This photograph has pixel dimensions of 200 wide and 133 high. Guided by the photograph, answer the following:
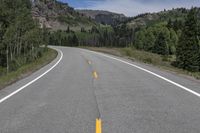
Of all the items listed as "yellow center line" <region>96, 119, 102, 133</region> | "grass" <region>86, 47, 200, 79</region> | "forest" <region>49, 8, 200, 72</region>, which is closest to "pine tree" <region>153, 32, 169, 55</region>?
"forest" <region>49, 8, 200, 72</region>

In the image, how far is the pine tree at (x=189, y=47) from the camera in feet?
158

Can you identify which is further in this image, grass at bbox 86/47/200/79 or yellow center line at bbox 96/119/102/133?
grass at bbox 86/47/200/79

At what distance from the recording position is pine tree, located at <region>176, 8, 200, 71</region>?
4809 cm

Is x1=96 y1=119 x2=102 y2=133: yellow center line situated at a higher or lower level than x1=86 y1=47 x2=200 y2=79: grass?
higher

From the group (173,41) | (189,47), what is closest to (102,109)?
(189,47)

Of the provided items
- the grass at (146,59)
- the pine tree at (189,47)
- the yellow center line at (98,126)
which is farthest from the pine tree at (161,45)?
the yellow center line at (98,126)

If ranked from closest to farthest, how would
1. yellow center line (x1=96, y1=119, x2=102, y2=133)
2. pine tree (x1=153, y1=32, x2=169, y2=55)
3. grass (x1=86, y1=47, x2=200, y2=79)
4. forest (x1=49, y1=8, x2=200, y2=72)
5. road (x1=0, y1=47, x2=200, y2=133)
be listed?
1. yellow center line (x1=96, y1=119, x2=102, y2=133)
2. road (x1=0, y1=47, x2=200, y2=133)
3. grass (x1=86, y1=47, x2=200, y2=79)
4. forest (x1=49, y1=8, x2=200, y2=72)
5. pine tree (x1=153, y1=32, x2=169, y2=55)

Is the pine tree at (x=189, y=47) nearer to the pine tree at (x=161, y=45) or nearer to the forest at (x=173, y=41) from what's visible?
the forest at (x=173, y=41)

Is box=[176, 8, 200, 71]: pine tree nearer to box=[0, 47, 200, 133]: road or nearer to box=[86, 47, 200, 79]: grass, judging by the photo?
box=[86, 47, 200, 79]: grass

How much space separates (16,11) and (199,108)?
39.6 metres

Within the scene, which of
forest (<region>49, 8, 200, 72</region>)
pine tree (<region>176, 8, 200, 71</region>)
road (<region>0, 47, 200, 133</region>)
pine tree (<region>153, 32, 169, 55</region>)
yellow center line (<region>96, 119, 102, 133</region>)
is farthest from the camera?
pine tree (<region>153, 32, 169, 55</region>)

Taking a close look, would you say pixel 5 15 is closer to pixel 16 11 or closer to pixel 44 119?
pixel 16 11

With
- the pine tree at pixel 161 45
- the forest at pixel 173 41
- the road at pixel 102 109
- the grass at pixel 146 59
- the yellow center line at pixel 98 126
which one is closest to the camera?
the yellow center line at pixel 98 126

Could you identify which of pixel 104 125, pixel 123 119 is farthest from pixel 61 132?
pixel 123 119
